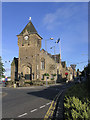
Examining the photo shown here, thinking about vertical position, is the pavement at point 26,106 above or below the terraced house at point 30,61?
below

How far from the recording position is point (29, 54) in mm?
43281

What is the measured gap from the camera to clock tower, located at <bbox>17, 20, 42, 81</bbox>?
41875 millimetres

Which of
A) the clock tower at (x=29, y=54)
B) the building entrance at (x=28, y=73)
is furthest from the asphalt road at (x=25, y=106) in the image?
the clock tower at (x=29, y=54)

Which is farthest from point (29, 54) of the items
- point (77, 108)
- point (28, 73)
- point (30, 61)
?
point (77, 108)

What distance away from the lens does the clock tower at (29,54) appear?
137ft

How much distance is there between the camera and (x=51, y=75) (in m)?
45.7

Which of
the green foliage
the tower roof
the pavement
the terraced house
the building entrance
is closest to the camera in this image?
the green foliage

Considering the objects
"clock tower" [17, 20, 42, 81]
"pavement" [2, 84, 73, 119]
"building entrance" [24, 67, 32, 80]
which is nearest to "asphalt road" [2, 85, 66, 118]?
"pavement" [2, 84, 73, 119]

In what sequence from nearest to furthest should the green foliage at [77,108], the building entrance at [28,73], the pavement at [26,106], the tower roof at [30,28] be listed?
the green foliage at [77,108] < the pavement at [26,106] < the building entrance at [28,73] < the tower roof at [30,28]

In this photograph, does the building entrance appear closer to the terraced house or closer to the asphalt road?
the terraced house

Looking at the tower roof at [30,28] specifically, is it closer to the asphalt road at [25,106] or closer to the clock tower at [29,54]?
the clock tower at [29,54]

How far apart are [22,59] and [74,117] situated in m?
39.9

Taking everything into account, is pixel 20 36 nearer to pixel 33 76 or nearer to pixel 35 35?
pixel 35 35

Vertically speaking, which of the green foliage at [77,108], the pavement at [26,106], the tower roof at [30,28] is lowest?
the pavement at [26,106]
